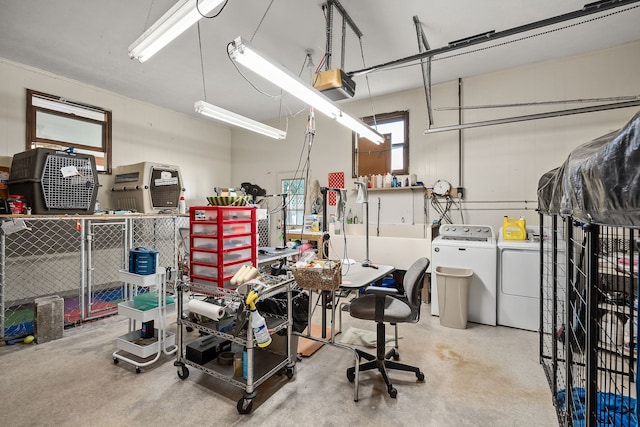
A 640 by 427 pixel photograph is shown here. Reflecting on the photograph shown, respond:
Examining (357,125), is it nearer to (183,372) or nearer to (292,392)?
(292,392)

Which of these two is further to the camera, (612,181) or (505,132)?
(505,132)

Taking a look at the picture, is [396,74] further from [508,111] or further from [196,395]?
[196,395]

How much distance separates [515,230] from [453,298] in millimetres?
1128

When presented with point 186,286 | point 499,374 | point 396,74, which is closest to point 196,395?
point 186,286

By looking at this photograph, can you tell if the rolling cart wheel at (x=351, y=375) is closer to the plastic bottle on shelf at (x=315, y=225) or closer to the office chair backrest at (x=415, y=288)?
the office chair backrest at (x=415, y=288)

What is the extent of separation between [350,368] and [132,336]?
1.93 meters

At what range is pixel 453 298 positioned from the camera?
325 cm

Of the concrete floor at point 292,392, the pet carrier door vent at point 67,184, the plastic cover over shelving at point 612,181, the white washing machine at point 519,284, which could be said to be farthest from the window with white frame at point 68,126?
the white washing machine at point 519,284

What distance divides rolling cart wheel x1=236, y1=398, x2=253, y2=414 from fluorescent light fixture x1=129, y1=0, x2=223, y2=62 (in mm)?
2307

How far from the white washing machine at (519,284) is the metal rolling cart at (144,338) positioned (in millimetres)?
3352

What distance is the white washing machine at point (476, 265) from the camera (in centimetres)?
329

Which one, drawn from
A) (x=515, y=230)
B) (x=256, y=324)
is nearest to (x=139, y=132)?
(x=256, y=324)

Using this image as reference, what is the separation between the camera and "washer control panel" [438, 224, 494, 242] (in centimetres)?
368

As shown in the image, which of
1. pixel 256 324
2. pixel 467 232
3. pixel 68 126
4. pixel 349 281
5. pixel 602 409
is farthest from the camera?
pixel 68 126
